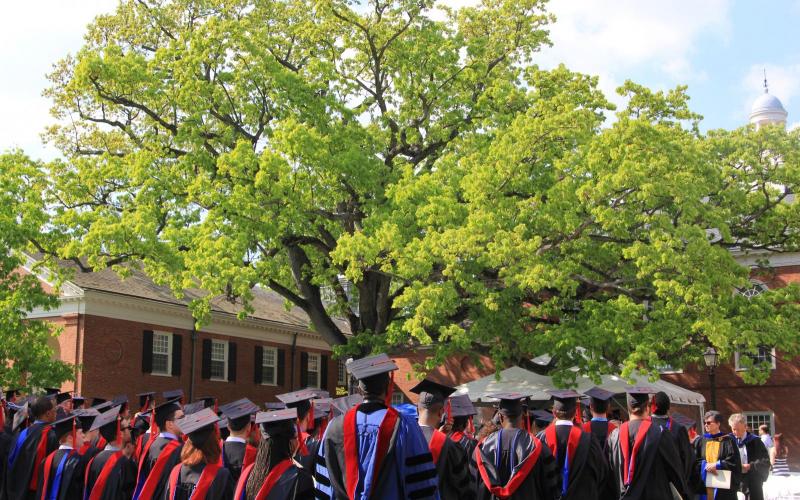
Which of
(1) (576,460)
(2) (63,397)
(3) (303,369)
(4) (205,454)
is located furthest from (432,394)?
(3) (303,369)

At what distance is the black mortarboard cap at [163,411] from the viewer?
331 inches

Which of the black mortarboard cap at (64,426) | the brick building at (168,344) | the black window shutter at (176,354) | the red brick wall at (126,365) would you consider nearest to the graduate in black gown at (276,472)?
the black mortarboard cap at (64,426)

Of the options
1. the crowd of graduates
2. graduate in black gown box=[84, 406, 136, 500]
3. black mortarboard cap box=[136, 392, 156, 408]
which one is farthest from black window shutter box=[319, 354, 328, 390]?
graduate in black gown box=[84, 406, 136, 500]

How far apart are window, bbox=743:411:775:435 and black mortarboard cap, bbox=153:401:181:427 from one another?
86.3 feet

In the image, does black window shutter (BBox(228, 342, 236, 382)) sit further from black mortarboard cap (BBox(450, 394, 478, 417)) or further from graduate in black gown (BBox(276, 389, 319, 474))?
graduate in black gown (BBox(276, 389, 319, 474))

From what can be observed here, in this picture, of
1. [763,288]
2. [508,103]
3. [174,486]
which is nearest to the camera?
[174,486]

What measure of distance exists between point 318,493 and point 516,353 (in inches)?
694

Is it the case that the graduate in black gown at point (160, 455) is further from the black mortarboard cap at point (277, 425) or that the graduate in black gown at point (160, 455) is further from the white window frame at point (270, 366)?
the white window frame at point (270, 366)

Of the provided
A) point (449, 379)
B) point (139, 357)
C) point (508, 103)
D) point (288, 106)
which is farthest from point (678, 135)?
point (139, 357)

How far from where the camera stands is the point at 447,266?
782 inches

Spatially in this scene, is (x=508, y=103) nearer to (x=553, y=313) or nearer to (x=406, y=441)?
(x=553, y=313)

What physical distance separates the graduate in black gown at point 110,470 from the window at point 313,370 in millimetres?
28514

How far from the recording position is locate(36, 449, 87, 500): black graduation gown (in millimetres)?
7906

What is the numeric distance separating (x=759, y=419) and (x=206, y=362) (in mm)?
19734
